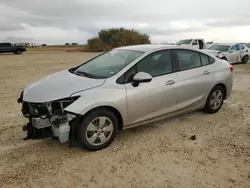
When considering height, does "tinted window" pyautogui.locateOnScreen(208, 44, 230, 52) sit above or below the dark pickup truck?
below

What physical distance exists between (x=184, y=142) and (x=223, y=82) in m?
→ 2.01

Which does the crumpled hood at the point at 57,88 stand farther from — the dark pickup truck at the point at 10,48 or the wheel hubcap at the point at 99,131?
the dark pickup truck at the point at 10,48

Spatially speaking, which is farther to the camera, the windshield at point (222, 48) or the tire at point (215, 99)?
the windshield at point (222, 48)

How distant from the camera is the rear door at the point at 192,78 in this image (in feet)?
15.8

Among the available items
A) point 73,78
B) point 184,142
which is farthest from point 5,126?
point 184,142

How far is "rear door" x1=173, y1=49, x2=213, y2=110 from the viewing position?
4801mm

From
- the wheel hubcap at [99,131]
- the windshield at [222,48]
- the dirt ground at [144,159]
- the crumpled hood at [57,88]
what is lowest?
the dirt ground at [144,159]

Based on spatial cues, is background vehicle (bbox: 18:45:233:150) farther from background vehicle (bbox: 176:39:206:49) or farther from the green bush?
the green bush

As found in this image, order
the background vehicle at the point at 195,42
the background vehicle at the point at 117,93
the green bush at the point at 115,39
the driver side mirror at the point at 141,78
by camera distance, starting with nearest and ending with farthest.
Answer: the background vehicle at the point at 117,93 → the driver side mirror at the point at 141,78 → the background vehicle at the point at 195,42 → the green bush at the point at 115,39

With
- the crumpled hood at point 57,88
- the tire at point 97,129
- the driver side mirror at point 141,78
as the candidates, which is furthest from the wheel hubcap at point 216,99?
the crumpled hood at point 57,88

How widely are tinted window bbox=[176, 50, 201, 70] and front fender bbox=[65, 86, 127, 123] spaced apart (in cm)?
150

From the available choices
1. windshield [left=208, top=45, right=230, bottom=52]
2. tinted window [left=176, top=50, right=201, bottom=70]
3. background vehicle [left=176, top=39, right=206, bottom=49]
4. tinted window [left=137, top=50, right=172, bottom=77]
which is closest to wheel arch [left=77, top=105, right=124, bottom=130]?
tinted window [left=137, top=50, right=172, bottom=77]

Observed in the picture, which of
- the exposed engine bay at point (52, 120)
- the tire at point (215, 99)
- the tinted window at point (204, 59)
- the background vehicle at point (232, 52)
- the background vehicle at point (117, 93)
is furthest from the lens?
the background vehicle at point (232, 52)

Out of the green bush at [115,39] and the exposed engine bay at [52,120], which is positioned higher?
the green bush at [115,39]
